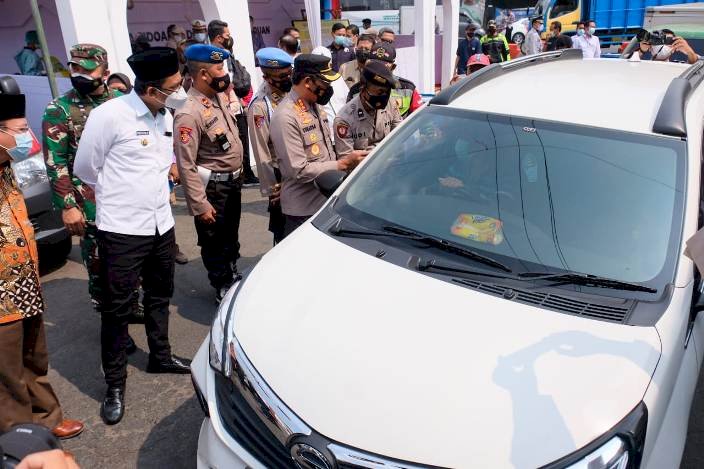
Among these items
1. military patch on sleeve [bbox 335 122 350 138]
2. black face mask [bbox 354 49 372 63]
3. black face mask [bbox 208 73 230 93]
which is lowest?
military patch on sleeve [bbox 335 122 350 138]

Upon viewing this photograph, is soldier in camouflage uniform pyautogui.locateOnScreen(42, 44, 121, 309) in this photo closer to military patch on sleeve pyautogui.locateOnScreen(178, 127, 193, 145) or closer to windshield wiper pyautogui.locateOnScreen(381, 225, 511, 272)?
military patch on sleeve pyautogui.locateOnScreen(178, 127, 193, 145)

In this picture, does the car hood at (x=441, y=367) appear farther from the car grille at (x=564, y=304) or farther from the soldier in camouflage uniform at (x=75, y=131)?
the soldier in camouflage uniform at (x=75, y=131)

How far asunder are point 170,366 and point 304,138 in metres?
1.63

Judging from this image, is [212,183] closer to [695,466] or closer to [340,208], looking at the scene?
[340,208]

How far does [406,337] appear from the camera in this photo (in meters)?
1.84

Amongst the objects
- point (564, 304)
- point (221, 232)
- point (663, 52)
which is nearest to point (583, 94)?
point (564, 304)

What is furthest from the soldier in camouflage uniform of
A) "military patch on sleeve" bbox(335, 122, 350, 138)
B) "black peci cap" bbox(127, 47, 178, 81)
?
"military patch on sleeve" bbox(335, 122, 350, 138)

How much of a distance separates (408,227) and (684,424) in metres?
1.23

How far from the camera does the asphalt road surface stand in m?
2.81

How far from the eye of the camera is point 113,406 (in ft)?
10.1

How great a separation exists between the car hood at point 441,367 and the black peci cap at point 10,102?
1326mm

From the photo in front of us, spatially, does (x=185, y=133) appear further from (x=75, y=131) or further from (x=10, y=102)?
(x=10, y=102)

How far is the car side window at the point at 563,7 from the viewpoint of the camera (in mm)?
18672

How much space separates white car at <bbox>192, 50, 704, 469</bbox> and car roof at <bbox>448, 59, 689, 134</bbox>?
1 centimetres
